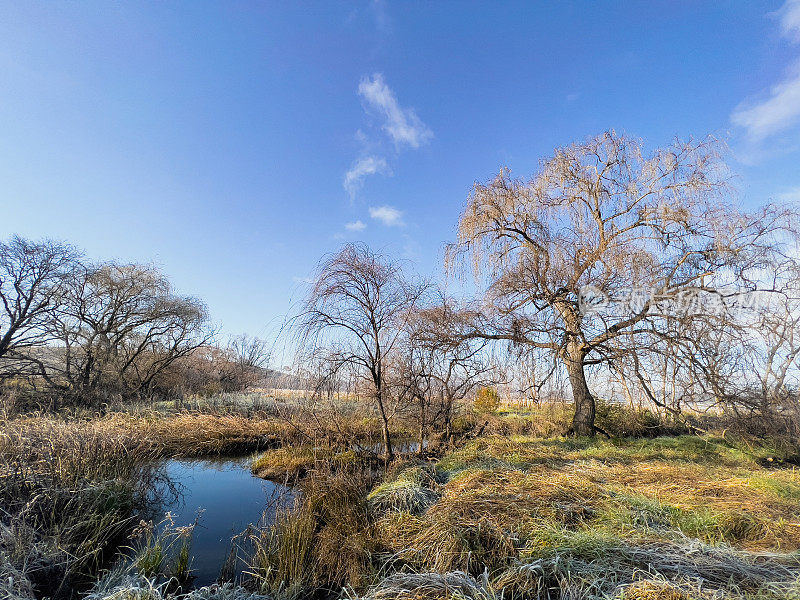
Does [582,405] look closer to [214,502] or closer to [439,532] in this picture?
[439,532]

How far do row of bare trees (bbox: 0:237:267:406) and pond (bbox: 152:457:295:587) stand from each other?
7.56 metres

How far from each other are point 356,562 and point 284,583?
690 millimetres

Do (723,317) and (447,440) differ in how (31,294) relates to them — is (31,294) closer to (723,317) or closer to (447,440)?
(447,440)

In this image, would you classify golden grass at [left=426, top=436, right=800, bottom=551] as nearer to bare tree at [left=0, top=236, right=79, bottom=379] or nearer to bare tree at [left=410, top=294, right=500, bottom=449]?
bare tree at [left=410, top=294, right=500, bottom=449]

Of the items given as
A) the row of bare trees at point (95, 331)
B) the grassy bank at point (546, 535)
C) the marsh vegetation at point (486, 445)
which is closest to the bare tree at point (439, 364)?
the marsh vegetation at point (486, 445)

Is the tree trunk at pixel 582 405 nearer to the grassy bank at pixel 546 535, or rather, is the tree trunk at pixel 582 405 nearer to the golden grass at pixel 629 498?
the golden grass at pixel 629 498

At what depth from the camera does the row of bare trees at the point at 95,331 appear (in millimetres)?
13281

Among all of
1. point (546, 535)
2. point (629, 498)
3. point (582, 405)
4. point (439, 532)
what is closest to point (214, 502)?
point (439, 532)

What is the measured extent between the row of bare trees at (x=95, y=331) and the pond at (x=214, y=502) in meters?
7.56

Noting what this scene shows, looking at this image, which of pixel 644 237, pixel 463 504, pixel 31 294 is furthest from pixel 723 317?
pixel 31 294

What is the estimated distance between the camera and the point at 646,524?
319 cm

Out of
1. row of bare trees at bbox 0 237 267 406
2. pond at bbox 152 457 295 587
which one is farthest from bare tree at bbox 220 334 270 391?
pond at bbox 152 457 295 587

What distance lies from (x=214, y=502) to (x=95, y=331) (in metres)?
14.3

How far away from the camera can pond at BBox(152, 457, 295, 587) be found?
4.12 m
